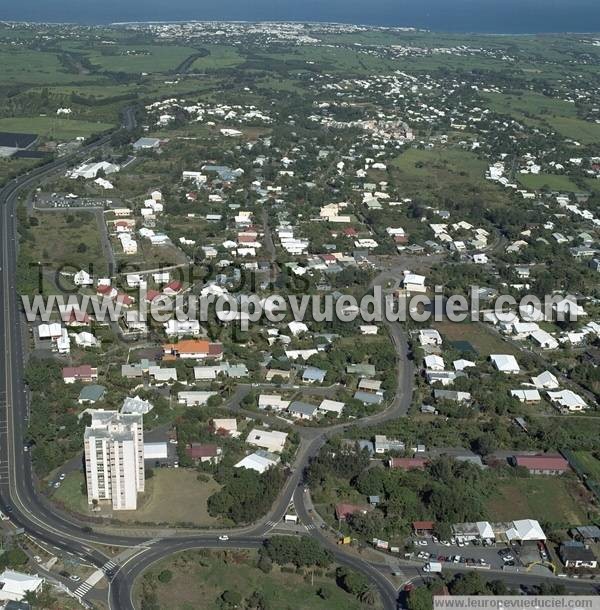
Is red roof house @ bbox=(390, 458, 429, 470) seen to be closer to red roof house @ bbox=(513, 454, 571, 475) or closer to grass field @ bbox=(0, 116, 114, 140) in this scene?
red roof house @ bbox=(513, 454, 571, 475)

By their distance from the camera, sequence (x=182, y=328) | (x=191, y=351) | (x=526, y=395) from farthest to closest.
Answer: (x=182, y=328)
(x=191, y=351)
(x=526, y=395)

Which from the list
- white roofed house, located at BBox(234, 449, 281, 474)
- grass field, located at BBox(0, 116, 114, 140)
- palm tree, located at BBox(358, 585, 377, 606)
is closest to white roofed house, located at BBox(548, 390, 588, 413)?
white roofed house, located at BBox(234, 449, 281, 474)

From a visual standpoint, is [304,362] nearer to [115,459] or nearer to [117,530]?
[115,459]

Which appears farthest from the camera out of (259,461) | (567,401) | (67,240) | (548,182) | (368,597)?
(548,182)

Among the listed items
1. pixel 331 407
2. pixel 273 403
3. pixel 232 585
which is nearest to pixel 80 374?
pixel 273 403

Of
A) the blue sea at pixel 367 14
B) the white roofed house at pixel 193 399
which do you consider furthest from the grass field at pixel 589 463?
the blue sea at pixel 367 14

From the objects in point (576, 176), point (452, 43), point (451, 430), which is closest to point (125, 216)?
point (451, 430)

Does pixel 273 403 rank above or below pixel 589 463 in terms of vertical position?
above

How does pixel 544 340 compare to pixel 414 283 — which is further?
pixel 414 283
